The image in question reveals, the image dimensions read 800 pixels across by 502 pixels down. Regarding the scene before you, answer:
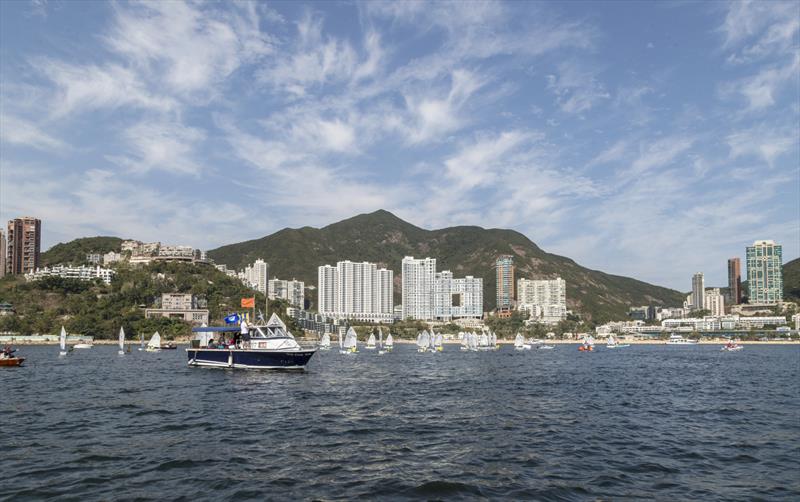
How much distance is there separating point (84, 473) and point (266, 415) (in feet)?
49.4

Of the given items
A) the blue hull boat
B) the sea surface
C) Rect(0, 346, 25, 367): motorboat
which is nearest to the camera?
the sea surface

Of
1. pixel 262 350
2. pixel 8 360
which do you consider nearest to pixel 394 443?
pixel 262 350


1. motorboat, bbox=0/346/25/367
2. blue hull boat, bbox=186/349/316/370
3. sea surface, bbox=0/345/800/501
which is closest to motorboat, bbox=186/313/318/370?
blue hull boat, bbox=186/349/316/370

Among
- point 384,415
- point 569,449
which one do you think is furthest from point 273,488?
point 384,415

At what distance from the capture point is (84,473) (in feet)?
68.9

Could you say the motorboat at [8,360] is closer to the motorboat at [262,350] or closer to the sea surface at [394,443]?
the motorboat at [262,350]

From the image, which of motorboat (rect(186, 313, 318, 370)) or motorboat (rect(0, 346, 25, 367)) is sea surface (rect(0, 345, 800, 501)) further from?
motorboat (rect(0, 346, 25, 367))

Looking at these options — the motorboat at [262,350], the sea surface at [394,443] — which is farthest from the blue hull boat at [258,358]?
the sea surface at [394,443]

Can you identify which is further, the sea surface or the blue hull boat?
the blue hull boat

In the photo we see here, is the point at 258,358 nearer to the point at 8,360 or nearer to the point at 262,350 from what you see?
the point at 262,350

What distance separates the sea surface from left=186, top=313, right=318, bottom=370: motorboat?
12177mm

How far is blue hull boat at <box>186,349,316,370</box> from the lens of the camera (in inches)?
2534

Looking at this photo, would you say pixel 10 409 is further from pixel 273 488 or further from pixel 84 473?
pixel 273 488

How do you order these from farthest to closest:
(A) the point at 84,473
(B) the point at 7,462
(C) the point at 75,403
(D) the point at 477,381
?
(D) the point at 477,381 → (C) the point at 75,403 → (B) the point at 7,462 → (A) the point at 84,473
